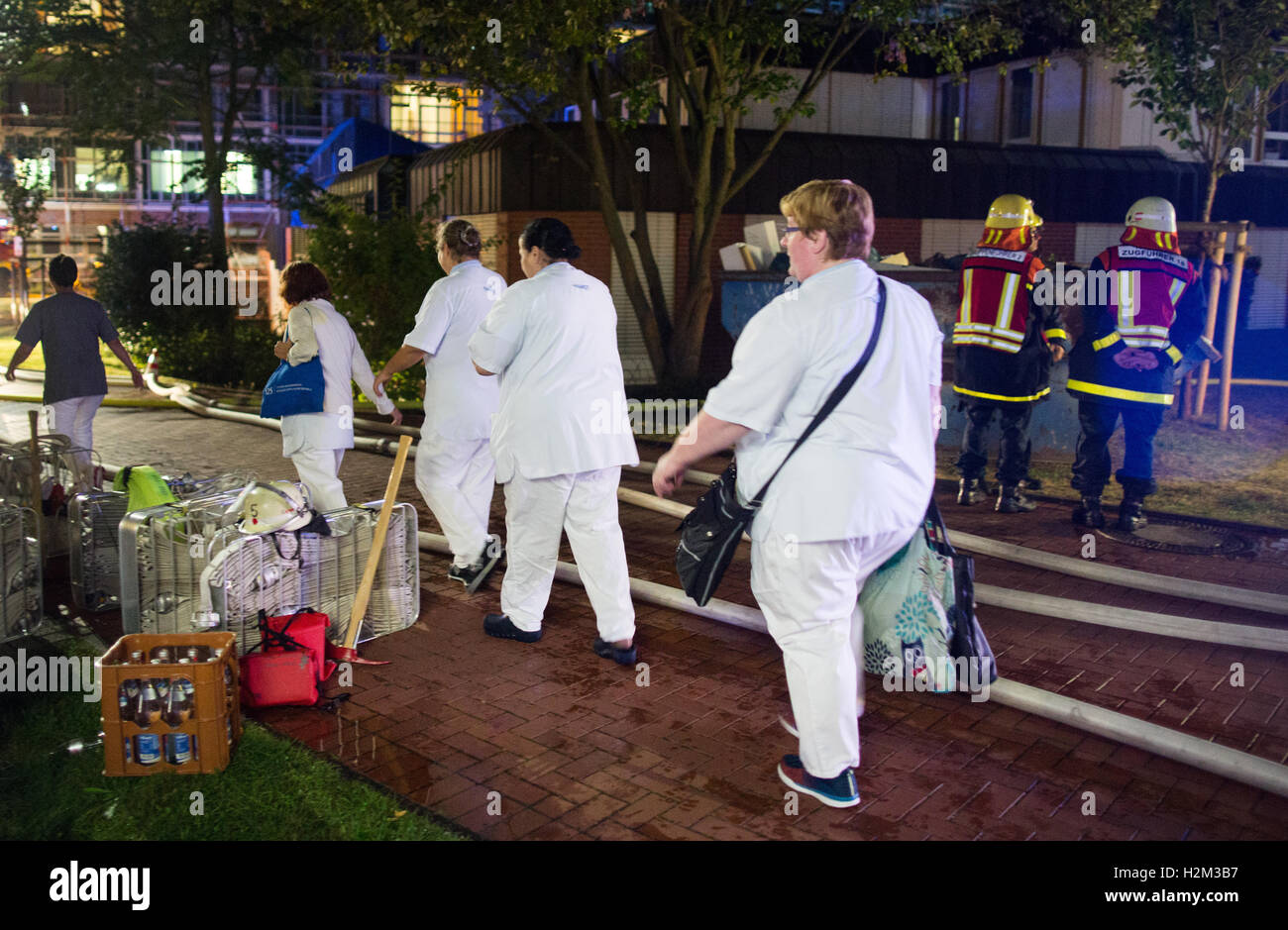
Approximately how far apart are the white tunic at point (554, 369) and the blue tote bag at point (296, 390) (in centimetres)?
153

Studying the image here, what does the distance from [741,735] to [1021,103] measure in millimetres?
23573

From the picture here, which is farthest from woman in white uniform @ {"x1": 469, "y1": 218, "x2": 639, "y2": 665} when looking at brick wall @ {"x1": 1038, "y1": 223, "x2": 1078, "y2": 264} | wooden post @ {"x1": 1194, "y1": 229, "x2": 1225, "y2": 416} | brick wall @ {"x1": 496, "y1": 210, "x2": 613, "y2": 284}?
brick wall @ {"x1": 1038, "y1": 223, "x2": 1078, "y2": 264}

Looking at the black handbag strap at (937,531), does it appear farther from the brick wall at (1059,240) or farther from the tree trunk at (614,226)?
the brick wall at (1059,240)

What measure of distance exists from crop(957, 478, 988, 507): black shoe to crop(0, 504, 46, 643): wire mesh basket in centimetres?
634

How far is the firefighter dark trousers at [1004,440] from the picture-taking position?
28.2 ft

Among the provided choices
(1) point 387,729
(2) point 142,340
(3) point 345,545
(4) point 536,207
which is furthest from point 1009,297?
(2) point 142,340

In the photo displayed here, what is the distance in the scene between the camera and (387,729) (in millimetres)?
4840

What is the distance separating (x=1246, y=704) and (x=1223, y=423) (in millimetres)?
8281

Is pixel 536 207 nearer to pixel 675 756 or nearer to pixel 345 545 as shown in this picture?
pixel 345 545

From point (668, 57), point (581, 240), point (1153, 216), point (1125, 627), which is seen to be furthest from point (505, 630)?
point (581, 240)

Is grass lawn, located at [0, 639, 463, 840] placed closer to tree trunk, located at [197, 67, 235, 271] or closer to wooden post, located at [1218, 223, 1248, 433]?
wooden post, located at [1218, 223, 1248, 433]

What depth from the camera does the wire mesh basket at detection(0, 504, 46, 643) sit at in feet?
18.9

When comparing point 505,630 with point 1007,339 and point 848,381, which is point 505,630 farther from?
point 1007,339

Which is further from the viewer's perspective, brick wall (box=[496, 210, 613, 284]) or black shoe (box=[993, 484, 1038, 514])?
brick wall (box=[496, 210, 613, 284])
